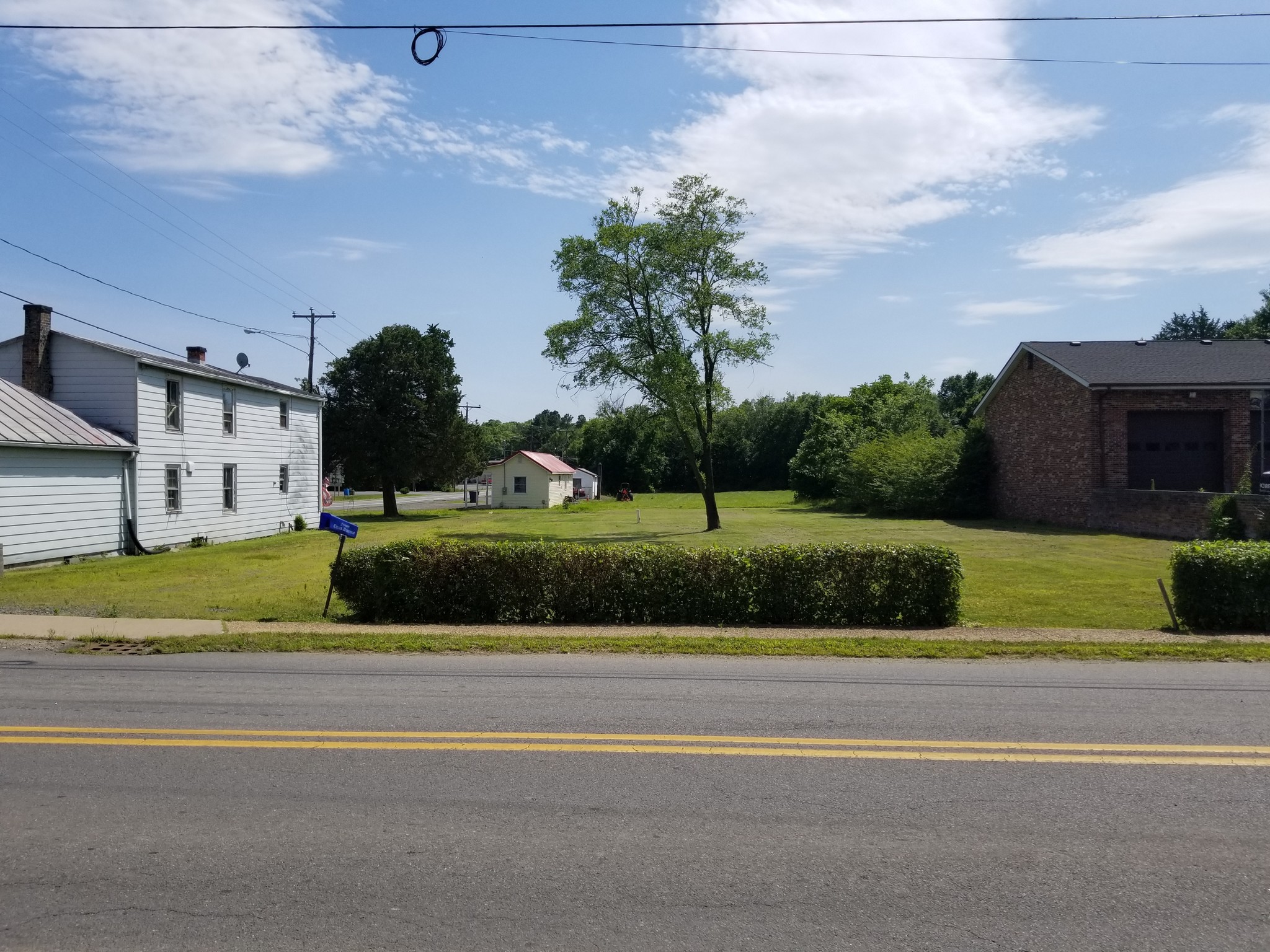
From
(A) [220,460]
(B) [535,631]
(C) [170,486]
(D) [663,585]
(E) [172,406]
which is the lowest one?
(B) [535,631]

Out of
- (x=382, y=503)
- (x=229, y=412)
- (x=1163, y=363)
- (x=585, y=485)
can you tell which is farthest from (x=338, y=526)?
(x=585, y=485)

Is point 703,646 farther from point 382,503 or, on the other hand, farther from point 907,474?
point 382,503

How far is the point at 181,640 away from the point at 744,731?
24.2 feet

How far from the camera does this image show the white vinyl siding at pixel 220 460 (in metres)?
25.7

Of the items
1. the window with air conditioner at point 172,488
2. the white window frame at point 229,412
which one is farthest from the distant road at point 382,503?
the window with air conditioner at point 172,488

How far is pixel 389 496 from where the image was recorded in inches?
1971

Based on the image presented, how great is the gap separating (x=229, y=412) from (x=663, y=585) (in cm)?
2184

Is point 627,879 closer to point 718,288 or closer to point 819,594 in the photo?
point 819,594

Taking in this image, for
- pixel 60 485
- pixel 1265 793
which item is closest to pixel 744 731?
pixel 1265 793

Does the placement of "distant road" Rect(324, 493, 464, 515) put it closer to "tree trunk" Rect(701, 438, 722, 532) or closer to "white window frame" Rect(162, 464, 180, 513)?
"tree trunk" Rect(701, 438, 722, 532)

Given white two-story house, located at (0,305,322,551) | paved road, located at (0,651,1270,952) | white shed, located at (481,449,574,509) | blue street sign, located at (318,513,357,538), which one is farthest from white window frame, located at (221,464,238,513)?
white shed, located at (481,449,574,509)

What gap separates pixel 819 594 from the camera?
12.9 metres

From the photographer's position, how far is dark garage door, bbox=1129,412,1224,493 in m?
32.6

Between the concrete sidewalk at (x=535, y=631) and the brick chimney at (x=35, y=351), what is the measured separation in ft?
47.2
